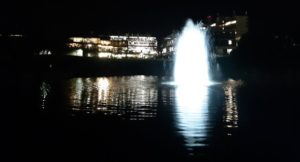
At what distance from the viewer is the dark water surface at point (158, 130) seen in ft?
32.8

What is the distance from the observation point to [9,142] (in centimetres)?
1114

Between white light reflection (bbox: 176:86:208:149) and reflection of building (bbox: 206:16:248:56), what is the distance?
219 feet

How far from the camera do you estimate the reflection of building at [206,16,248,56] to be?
298ft

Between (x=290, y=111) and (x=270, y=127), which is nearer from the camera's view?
(x=270, y=127)

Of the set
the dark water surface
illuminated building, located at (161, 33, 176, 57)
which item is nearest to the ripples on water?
the dark water surface

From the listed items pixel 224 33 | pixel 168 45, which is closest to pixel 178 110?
pixel 224 33

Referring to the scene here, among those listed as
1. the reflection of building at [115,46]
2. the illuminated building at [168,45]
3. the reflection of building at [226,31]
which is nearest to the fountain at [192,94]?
the reflection of building at [226,31]

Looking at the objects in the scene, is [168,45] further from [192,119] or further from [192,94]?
[192,119]

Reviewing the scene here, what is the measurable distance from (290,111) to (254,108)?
5.18ft

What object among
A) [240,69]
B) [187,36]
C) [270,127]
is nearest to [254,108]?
[270,127]

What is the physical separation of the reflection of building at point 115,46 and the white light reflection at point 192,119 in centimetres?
7692

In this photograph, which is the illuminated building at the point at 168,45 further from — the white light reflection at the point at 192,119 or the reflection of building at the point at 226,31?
the white light reflection at the point at 192,119

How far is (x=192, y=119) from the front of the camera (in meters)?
15.1

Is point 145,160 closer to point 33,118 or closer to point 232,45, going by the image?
point 33,118
